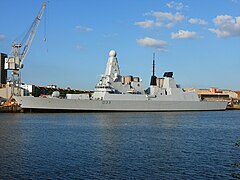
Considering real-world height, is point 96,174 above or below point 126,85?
below

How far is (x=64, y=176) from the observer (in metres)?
13.2

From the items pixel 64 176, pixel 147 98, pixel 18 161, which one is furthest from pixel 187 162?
pixel 147 98

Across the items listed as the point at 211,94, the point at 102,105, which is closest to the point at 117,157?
the point at 102,105

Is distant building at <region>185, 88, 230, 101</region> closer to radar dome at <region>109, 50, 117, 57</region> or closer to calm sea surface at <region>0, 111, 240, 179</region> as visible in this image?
radar dome at <region>109, 50, 117, 57</region>

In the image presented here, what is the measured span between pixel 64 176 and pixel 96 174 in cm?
131

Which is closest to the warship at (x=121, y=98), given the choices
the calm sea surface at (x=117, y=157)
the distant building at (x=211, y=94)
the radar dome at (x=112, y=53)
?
the radar dome at (x=112, y=53)

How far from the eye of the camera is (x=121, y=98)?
5734 centimetres

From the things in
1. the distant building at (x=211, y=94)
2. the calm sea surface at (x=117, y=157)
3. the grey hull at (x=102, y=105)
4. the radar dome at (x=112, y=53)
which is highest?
the radar dome at (x=112, y=53)

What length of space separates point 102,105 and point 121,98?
375cm

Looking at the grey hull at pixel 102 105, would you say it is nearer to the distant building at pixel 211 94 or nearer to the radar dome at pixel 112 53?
the radar dome at pixel 112 53

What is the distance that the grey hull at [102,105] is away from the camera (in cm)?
5269

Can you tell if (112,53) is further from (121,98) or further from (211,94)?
(211,94)

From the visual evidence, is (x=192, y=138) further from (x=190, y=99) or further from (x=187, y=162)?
(x=190, y=99)

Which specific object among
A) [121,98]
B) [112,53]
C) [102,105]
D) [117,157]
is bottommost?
[117,157]
